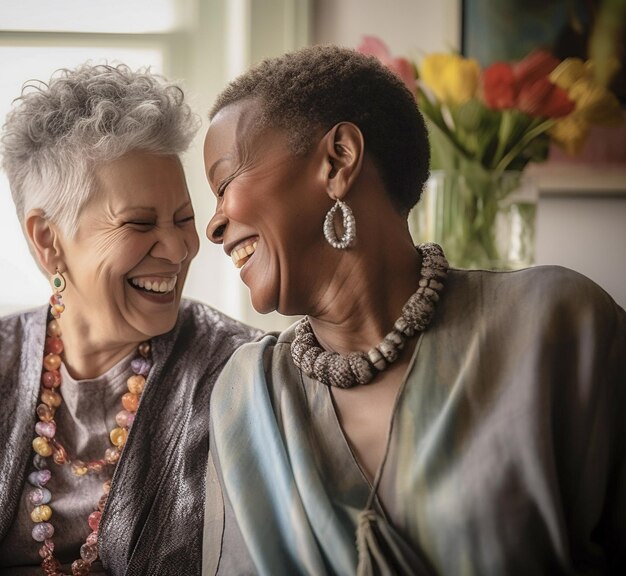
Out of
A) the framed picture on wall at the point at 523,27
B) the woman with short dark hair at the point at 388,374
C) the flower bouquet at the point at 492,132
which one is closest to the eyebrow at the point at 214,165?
the woman with short dark hair at the point at 388,374

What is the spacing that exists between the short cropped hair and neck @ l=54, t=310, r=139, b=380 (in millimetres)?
429

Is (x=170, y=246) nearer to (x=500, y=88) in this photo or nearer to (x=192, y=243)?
(x=192, y=243)

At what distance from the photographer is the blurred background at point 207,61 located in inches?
54.1

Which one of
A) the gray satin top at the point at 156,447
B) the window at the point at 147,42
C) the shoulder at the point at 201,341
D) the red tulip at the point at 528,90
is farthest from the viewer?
Result: the red tulip at the point at 528,90

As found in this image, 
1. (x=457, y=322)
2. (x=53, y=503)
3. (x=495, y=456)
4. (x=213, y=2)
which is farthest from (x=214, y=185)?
(x=213, y=2)

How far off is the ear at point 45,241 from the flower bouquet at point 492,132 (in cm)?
67

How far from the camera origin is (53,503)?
118 cm

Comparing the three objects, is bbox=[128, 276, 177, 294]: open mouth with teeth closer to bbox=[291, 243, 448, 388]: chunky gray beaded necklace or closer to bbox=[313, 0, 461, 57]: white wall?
bbox=[291, 243, 448, 388]: chunky gray beaded necklace

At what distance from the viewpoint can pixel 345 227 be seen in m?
0.92

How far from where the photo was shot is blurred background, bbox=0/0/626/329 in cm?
137

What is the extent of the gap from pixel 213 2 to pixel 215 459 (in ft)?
2.73

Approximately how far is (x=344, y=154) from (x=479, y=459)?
35 centimetres

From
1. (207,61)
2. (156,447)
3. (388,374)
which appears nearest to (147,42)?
(207,61)

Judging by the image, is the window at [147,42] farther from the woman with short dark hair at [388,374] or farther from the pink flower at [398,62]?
the woman with short dark hair at [388,374]
